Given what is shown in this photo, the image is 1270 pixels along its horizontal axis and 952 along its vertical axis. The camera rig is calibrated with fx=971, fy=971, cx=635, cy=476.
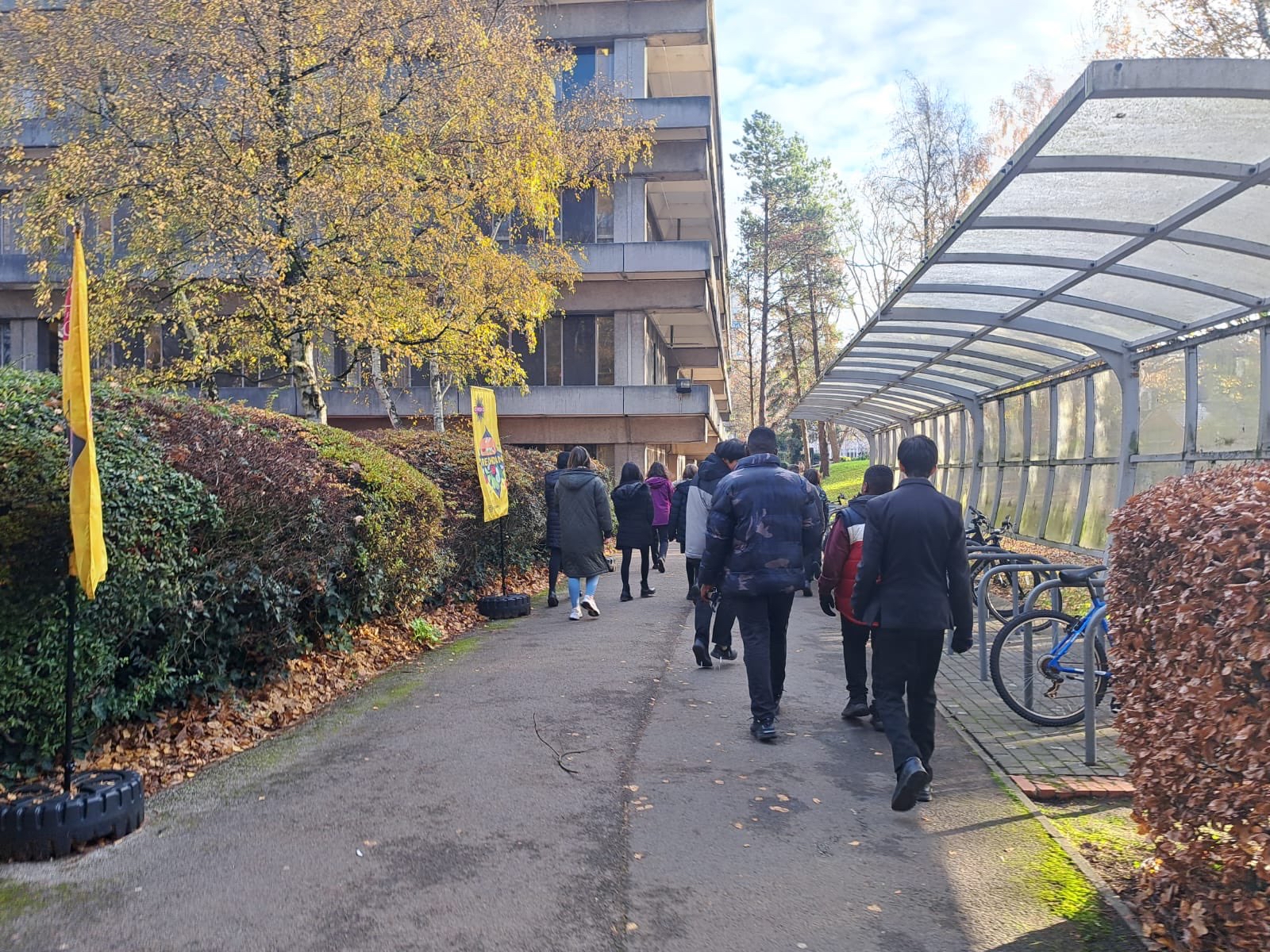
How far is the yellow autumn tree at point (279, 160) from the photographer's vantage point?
12555 millimetres

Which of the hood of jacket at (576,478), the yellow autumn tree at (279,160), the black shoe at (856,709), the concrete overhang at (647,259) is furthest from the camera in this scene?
the concrete overhang at (647,259)

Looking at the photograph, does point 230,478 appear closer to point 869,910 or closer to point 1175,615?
point 869,910

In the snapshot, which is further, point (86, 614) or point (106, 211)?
point (106, 211)

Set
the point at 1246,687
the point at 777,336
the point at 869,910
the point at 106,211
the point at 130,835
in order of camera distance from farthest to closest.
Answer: the point at 777,336
the point at 106,211
the point at 130,835
the point at 869,910
the point at 1246,687

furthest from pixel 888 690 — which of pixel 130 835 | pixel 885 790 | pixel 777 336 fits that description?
pixel 777 336

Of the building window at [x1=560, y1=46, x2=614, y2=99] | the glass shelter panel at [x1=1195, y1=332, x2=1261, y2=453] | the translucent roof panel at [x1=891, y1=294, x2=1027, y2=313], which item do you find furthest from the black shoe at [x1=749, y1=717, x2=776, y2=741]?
the building window at [x1=560, y1=46, x2=614, y2=99]

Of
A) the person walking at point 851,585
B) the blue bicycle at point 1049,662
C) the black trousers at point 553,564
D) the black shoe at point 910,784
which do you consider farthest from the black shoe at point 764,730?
the black trousers at point 553,564

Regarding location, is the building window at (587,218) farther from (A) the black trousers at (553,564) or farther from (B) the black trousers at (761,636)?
(B) the black trousers at (761,636)

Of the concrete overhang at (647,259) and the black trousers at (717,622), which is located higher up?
the concrete overhang at (647,259)

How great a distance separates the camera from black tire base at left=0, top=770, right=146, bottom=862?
406cm

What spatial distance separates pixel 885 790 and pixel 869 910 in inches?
60.1

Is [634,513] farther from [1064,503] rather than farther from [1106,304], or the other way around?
[1064,503]

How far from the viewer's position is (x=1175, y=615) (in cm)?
346

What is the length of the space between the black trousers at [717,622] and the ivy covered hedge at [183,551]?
2.62 metres
